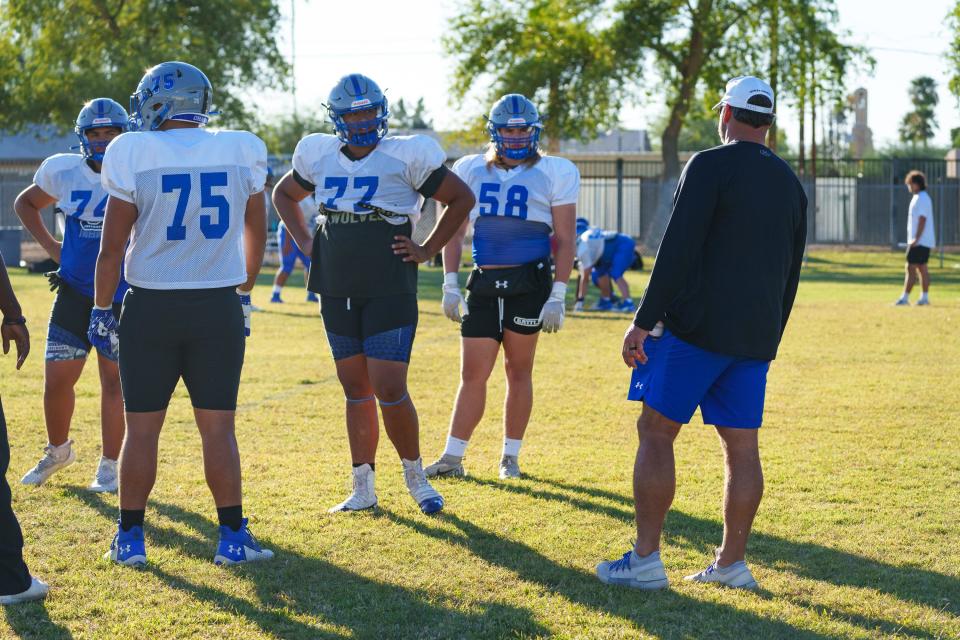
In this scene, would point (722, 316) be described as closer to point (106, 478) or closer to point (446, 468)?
point (446, 468)

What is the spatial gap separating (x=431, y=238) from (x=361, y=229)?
15.2 inches

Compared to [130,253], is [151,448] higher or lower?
lower

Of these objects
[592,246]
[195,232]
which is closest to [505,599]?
[195,232]

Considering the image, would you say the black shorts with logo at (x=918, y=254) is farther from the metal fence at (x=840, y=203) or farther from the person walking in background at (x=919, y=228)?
the metal fence at (x=840, y=203)

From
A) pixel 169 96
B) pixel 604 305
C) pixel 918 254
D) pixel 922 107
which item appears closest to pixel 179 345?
pixel 169 96

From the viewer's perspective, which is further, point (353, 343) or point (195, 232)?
point (353, 343)

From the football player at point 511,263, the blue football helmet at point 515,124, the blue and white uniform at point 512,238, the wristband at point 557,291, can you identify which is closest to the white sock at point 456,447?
the football player at point 511,263

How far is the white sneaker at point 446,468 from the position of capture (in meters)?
6.88

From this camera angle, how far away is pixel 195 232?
4953 millimetres

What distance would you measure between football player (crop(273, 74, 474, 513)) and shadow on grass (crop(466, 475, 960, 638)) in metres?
1.13

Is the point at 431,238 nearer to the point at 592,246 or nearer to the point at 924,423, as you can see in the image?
the point at 924,423

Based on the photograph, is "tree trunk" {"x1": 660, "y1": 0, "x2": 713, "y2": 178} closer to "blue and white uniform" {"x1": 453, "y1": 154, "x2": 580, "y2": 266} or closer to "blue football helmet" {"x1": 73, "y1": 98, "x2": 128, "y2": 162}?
"blue and white uniform" {"x1": 453, "y1": 154, "x2": 580, "y2": 266}

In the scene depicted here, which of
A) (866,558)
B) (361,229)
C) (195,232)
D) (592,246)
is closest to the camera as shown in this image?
(195,232)

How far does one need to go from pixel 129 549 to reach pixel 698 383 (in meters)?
2.51
